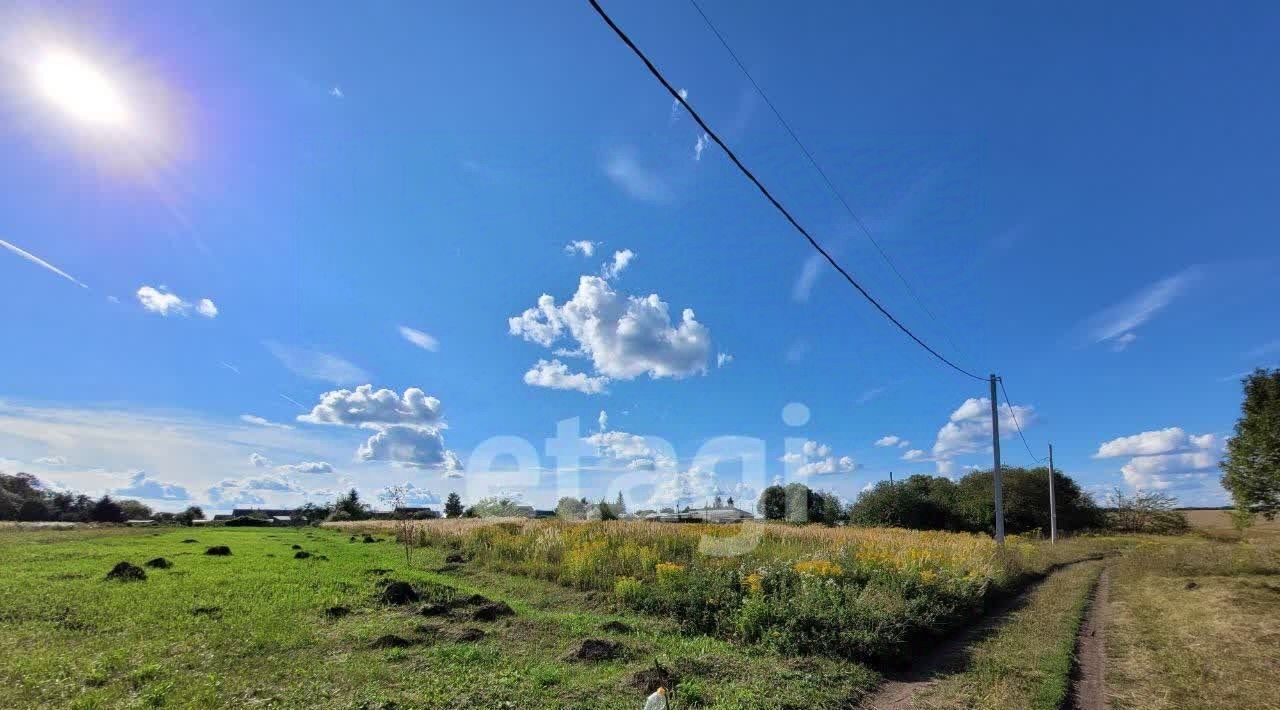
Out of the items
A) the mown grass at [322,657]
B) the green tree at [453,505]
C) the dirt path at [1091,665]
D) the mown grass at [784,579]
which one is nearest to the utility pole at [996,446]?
the mown grass at [784,579]

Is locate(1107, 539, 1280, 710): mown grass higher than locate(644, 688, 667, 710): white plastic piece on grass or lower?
lower

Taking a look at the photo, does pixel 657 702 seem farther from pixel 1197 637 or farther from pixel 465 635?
pixel 1197 637

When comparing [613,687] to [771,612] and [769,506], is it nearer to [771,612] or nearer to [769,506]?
[771,612]

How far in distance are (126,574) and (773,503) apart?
43.6 metres

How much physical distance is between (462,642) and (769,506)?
4406cm

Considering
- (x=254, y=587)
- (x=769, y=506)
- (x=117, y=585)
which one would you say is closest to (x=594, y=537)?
(x=254, y=587)

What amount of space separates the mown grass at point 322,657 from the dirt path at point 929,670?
227 mm

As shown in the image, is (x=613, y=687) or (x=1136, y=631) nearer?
(x=613, y=687)

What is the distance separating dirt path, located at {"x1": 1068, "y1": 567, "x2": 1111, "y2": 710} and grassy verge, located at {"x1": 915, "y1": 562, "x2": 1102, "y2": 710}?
4.5 inches

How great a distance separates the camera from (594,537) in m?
16.9

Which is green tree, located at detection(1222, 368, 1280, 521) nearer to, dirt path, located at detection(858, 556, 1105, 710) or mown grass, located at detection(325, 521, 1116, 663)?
mown grass, located at detection(325, 521, 1116, 663)

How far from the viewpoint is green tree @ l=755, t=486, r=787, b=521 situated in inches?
1877

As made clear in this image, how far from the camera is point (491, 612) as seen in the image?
9.20 metres

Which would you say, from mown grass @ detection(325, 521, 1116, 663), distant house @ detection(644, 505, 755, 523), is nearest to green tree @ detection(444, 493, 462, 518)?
distant house @ detection(644, 505, 755, 523)
